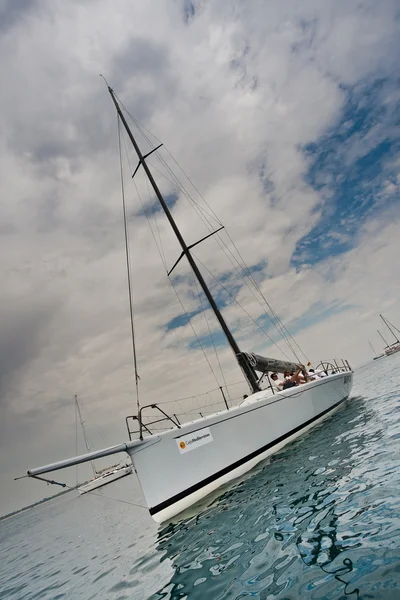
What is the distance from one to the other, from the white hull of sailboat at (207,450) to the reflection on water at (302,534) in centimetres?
58

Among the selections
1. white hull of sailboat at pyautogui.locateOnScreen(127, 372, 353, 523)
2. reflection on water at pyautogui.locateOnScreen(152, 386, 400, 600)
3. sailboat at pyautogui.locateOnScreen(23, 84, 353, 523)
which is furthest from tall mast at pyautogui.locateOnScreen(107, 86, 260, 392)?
reflection on water at pyautogui.locateOnScreen(152, 386, 400, 600)

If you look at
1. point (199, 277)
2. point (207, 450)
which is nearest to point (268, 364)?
point (199, 277)

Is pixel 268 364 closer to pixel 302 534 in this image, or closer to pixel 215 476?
pixel 215 476

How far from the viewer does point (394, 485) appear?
15.1 feet

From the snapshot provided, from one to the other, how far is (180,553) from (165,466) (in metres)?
1.98

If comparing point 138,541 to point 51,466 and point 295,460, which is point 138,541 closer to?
point 51,466

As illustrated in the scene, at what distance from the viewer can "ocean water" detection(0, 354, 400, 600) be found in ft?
11.1

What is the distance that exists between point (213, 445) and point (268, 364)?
589 centimetres

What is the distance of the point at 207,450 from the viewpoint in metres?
8.37

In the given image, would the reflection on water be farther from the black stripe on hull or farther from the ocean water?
the black stripe on hull

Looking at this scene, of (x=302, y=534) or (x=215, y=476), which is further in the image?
(x=215, y=476)

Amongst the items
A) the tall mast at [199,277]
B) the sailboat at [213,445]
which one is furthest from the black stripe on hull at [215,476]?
the tall mast at [199,277]

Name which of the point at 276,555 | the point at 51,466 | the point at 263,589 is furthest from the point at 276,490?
the point at 51,466

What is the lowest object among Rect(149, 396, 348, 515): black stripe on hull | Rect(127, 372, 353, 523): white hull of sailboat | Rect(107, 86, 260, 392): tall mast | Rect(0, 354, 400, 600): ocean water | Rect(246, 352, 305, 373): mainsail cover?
Rect(0, 354, 400, 600): ocean water
